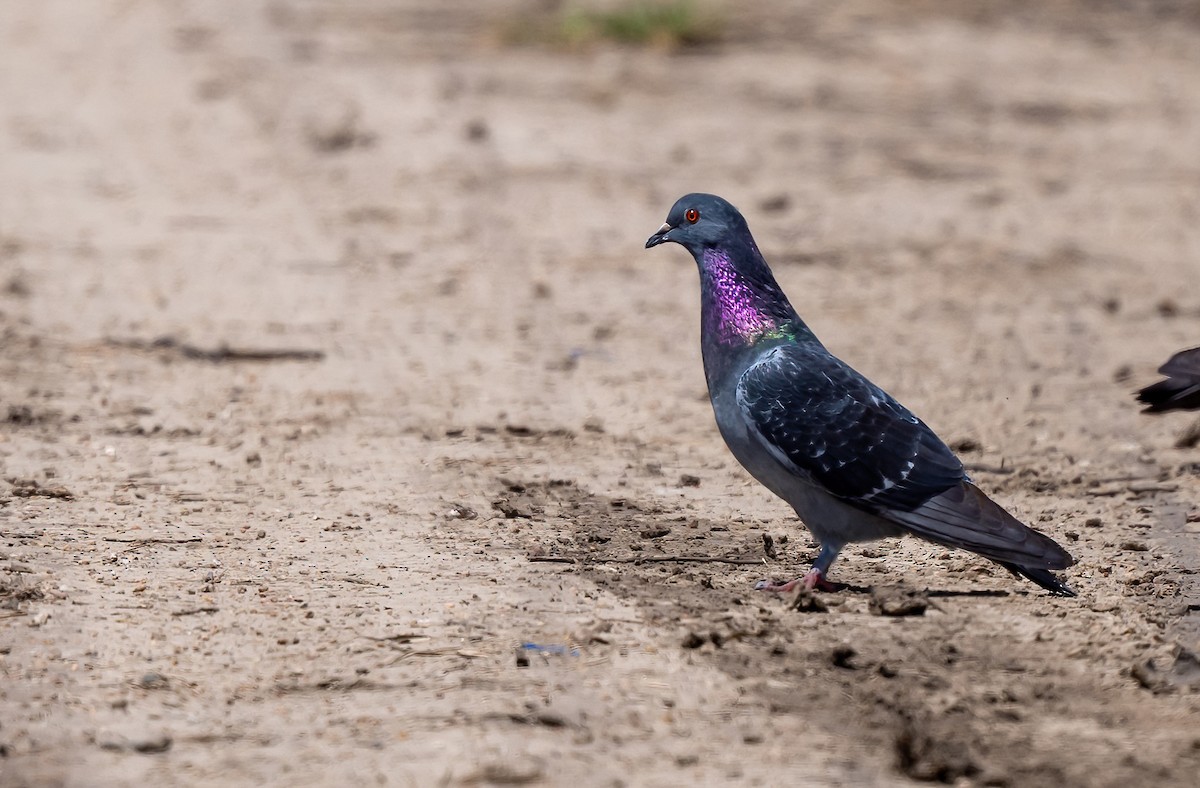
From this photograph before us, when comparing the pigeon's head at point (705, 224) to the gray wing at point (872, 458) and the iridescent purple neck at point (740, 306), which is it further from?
the gray wing at point (872, 458)

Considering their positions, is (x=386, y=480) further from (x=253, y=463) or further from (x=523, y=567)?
(x=523, y=567)

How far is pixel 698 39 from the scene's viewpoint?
12.4m

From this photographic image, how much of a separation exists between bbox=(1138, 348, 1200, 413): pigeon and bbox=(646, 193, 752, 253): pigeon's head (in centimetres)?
129

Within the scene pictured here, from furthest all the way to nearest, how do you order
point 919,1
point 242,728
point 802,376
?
1. point 919,1
2. point 802,376
3. point 242,728

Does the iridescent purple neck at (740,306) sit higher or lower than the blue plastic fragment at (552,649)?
higher

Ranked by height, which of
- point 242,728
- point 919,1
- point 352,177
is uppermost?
point 919,1

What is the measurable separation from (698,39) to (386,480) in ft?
25.4

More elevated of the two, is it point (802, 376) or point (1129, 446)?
point (802, 376)

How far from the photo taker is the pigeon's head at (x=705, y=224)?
15.9 feet

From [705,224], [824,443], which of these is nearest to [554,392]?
[705,224]

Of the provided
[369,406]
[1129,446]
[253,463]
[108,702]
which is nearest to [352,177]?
[369,406]

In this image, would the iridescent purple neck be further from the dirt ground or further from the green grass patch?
the green grass patch

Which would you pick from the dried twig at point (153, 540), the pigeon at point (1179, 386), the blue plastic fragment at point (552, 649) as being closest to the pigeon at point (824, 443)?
the pigeon at point (1179, 386)

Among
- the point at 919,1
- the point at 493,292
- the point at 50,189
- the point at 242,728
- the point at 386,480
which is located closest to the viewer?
the point at 242,728
